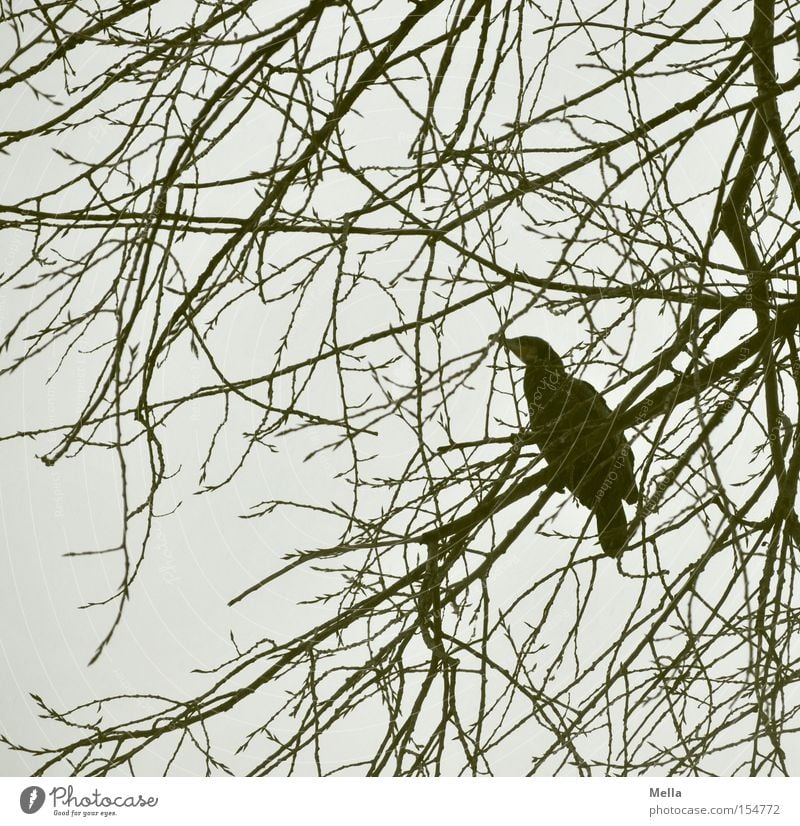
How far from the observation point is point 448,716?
141cm

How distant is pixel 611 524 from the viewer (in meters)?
2.34

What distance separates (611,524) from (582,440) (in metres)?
0.61

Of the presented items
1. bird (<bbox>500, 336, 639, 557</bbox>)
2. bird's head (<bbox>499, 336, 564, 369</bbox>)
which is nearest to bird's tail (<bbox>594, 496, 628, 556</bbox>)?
bird (<bbox>500, 336, 639, 557</bbox>)

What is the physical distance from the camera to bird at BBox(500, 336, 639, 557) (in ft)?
5.84

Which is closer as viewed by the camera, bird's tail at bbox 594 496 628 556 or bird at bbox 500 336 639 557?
bird at bbox 500 336 639 557

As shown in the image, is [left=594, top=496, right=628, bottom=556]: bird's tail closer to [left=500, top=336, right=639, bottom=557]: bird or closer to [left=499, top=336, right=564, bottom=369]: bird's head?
[left=500, top=336, right=639, bottom=557]: bird
